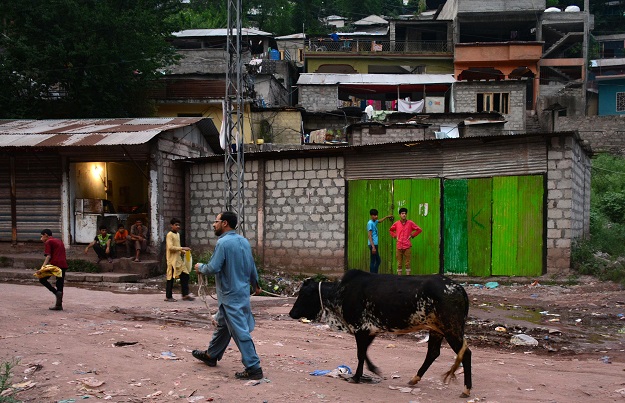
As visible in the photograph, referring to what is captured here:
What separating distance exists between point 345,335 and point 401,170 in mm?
6832

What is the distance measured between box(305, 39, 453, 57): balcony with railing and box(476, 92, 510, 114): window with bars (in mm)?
7731

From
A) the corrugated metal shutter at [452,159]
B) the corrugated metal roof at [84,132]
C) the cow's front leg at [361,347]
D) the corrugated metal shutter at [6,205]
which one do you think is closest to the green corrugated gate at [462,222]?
the corrugated metal shutter at [452,159]

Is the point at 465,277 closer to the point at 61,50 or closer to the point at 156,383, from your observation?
the point at 156,383

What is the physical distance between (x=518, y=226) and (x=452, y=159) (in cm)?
221

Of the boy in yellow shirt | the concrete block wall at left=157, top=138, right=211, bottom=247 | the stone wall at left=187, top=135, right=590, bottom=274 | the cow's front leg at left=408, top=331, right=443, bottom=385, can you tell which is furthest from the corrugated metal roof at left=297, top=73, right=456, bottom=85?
the cow's front leg at left=408, top=331, right=443, bottom=385

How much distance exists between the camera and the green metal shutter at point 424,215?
48.3 feet

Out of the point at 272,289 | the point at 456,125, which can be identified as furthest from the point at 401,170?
the point at 456,125

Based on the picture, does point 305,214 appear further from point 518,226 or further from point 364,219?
point 518,226

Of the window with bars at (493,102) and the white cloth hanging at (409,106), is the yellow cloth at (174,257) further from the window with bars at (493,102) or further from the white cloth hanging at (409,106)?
the window with bars at (493,102)

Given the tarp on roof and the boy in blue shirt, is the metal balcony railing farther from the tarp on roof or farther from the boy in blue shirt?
the boy in blue shirt

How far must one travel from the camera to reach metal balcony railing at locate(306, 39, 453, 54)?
129 ft

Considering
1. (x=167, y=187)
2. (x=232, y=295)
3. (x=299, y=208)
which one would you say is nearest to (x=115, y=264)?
(x=167, y=187)

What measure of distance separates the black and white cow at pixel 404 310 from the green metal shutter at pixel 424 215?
8605 millimetres

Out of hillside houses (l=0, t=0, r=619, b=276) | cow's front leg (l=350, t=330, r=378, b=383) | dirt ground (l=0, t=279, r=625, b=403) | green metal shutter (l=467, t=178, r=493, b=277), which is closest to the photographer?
dirt ground (l=0, t=279, r=625, b=403)
